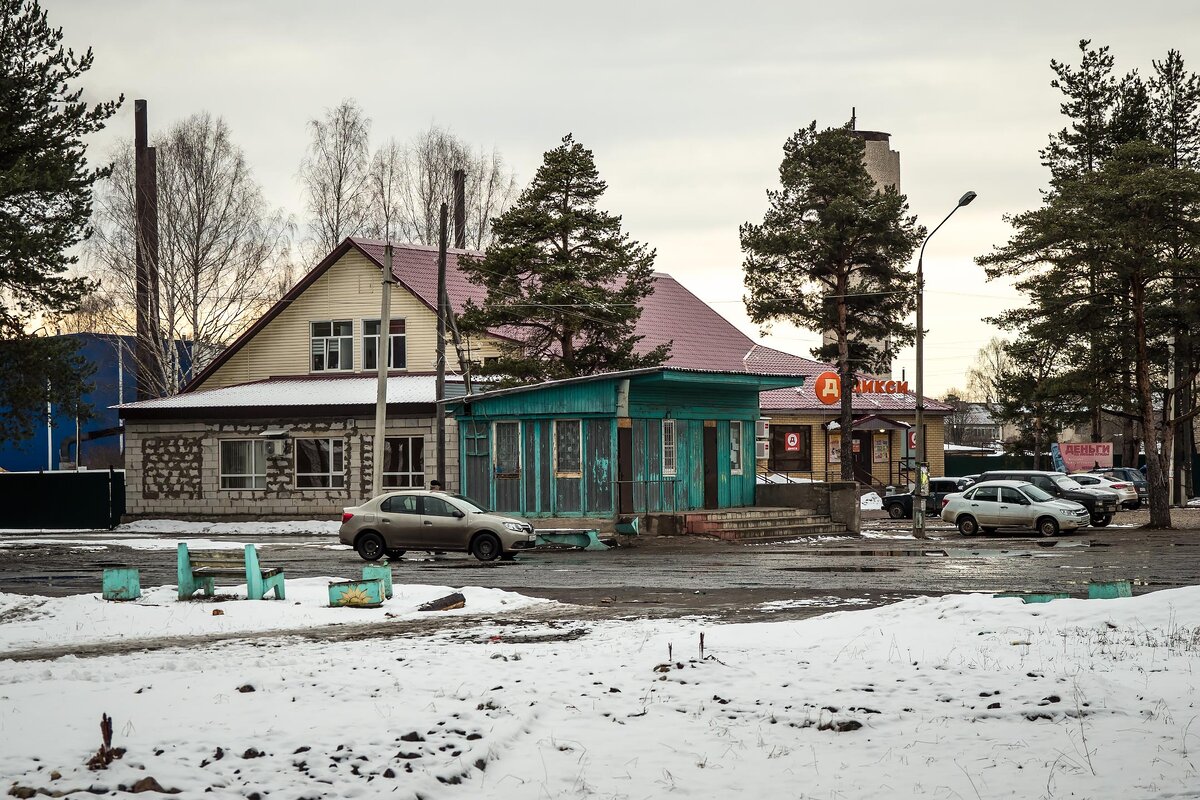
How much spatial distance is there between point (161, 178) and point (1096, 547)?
37.2 meters

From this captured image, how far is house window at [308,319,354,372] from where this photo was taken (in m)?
45.4

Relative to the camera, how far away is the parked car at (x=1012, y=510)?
111 ft

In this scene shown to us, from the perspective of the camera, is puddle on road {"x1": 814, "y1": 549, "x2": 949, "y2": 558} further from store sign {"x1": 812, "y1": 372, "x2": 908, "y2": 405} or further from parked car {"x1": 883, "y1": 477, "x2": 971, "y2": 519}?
store sign {"x1": 812, "y1": 372, "x2": 908, "y2": 405}

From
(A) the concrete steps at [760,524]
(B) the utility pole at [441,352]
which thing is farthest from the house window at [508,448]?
(A) the concrete steps at [760,524]

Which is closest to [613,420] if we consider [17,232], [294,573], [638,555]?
[638,555]

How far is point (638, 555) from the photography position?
1090 inches

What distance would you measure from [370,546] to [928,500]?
23.0 metres

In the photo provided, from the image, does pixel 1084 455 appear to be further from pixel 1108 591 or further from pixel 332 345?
pixel 1108 591

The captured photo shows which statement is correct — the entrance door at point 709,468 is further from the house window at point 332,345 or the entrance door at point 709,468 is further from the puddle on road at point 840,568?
the house window at point 332,345

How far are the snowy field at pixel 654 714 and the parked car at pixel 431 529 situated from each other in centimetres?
1272

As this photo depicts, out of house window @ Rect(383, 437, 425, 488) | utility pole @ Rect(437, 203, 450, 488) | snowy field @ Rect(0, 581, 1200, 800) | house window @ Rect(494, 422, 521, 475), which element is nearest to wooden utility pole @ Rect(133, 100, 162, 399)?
house window @ Rect(383, 437, 425, 488)

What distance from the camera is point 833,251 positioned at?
44.6m

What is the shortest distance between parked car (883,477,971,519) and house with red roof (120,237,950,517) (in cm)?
388

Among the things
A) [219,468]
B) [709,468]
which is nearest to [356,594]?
[709,468]
